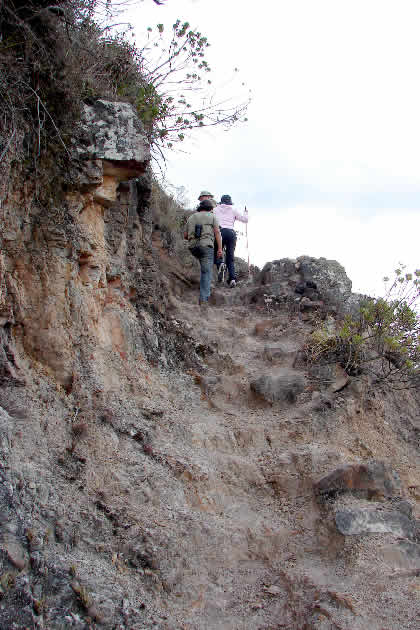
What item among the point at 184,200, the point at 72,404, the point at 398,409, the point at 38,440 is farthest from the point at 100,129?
the point at 184,200

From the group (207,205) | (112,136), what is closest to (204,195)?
(207,205)

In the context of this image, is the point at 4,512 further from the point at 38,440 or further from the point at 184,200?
the point at 184,200

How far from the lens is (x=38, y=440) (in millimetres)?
4000

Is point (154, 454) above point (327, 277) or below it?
below

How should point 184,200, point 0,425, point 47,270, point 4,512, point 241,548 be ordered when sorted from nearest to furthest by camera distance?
point 4,512
point 0,425
point 241,548
point 47,270
point 184,200

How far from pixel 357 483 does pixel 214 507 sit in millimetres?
1329

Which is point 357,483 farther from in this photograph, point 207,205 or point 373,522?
point 207,205

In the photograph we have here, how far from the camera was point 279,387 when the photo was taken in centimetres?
631

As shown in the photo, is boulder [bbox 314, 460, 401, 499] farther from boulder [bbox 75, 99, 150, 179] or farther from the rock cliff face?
boulder [bbox 75, 99, 150, 179]

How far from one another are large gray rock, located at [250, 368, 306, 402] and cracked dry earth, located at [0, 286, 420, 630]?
0.22 ft

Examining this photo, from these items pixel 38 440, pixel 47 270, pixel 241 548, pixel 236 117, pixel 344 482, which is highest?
pixel 236 117

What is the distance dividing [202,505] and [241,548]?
469 mm

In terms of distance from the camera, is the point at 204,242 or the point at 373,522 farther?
the point at 204,242

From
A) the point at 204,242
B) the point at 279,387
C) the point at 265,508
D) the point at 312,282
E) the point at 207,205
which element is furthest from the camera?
the point at 207,205
